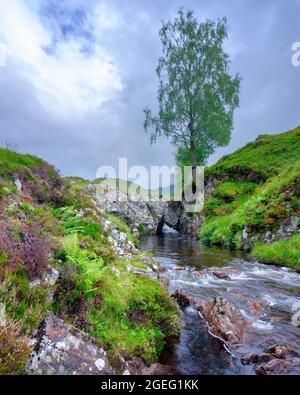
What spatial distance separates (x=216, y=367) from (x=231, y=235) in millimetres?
17123

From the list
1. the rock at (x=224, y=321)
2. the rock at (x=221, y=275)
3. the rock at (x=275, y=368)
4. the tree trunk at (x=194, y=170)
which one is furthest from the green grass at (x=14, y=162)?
the tree trunk at (x=194, y=170)

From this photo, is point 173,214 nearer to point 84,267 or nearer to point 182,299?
point 182,299

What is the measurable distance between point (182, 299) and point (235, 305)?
66.3 inches

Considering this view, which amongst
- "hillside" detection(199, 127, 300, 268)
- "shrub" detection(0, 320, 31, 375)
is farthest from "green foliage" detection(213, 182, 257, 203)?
"shrub" detection(0, 320, 31, 375)

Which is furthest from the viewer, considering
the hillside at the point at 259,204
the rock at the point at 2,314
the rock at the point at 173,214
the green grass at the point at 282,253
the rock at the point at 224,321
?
the rock at the point at 173,214

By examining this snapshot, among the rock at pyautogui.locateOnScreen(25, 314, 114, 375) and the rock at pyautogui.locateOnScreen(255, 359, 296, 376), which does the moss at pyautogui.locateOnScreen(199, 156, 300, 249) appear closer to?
the rock at pyautogui.locateOnScreen(255, 359, 296, 376)

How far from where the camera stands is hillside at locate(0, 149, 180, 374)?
14.9 feet

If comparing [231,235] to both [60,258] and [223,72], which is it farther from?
[223,72]

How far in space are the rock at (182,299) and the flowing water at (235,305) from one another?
A: 25cm

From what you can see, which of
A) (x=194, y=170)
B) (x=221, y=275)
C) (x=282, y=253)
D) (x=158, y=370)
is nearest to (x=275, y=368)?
(x=158, y=370)

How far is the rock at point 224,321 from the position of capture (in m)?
7.12

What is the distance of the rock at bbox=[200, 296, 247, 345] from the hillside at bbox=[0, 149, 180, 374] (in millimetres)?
984

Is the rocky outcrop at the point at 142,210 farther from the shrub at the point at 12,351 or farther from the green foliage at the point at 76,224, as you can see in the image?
the shrub at the point at 12,351
